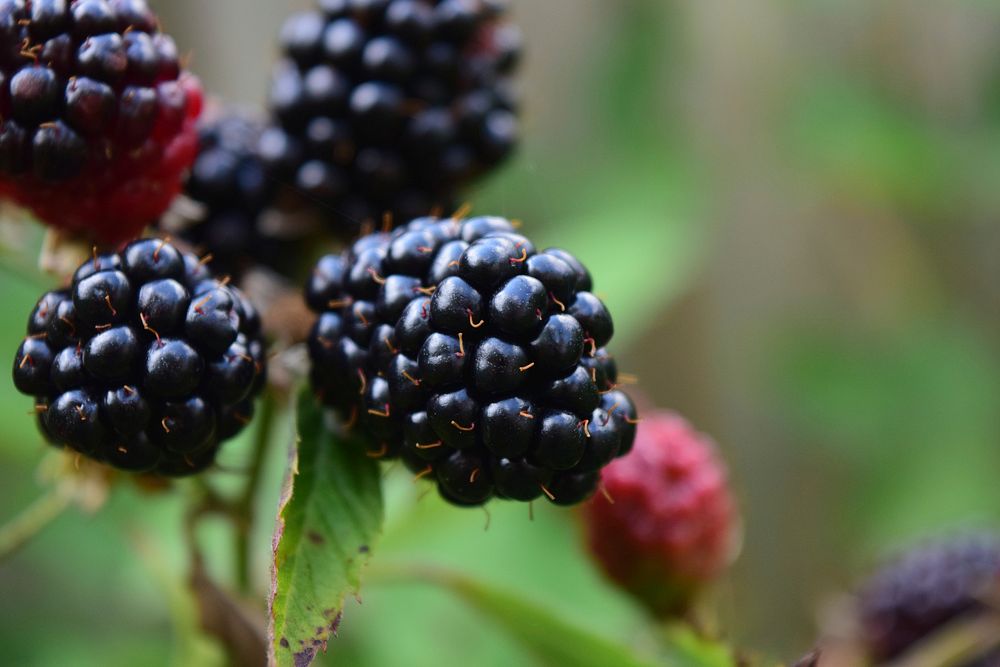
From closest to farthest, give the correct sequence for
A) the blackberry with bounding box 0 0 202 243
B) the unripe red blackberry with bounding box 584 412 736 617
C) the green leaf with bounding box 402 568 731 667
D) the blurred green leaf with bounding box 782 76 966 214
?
the blackberry with bounding box 0 0 202 243 → the green leaf with bounding box 402 568 731 667 → the unripe red blackberry with bounding box 584 412 736 617 → the blurred green leaf with bounding box 782 76 966 214

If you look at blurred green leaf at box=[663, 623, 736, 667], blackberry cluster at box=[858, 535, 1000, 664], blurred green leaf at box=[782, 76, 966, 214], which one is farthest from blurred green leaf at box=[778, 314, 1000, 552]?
blurred green leaf at box=[663, 623, 736, 667]

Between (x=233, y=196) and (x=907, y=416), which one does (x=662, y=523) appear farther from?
(x=907, y=416)

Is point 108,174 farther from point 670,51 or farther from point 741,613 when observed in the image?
point 741,613

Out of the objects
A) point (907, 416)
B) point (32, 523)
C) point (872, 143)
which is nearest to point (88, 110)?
point (32, 523)

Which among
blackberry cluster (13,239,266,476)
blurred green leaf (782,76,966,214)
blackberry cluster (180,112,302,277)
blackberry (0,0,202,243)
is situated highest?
blackberry (0,0,202,243)

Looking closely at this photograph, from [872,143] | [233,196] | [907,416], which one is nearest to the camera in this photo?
[233,196]

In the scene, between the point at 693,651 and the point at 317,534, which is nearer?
the point at 317,534

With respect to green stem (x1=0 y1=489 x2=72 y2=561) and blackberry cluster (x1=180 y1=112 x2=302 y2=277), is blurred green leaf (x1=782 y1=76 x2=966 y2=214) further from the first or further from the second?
green stem (x1=0 y1=489 x2=72 y2=561)
